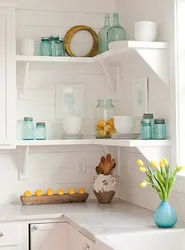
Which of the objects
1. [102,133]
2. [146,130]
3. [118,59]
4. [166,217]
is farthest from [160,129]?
[118,59]

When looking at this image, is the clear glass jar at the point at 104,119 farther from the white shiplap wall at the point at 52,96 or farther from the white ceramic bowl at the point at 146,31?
the white ceramic bowl at the point at 146,31

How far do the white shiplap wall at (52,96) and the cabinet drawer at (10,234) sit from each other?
58 cm

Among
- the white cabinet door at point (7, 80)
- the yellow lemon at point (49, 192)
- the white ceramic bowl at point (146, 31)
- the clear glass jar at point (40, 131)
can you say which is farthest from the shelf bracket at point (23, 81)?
the white ceramic bowl at point (146, 31)

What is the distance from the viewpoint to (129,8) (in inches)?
145

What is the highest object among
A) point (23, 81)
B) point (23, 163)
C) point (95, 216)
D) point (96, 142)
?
point (23, 81)

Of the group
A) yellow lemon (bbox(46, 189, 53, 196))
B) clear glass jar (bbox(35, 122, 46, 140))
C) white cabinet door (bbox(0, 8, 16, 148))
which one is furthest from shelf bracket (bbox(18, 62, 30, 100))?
yellow lemon (bbox(46, 189, 53, 196))

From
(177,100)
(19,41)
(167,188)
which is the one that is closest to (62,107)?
(19,41)

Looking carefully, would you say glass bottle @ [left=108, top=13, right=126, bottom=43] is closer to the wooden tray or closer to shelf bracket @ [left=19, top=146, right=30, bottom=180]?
shelf bracket @ [left=19, top=146, right=30, bottom=180]

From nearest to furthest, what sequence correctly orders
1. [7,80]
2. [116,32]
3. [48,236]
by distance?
[48,236] → [7,80] → [116,32]

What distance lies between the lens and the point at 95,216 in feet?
10.3

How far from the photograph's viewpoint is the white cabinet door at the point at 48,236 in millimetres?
3168

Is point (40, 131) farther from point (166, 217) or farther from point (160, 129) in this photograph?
point (166, 217)

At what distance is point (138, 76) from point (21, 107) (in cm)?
89

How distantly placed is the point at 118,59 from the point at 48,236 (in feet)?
4.27
